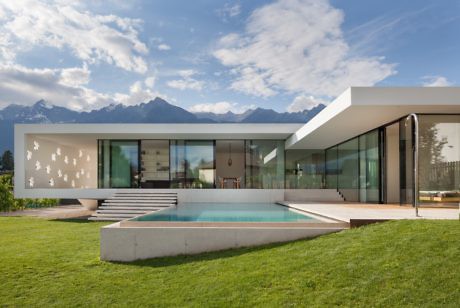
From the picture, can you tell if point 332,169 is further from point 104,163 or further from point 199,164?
point 104,163

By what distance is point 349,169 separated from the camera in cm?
1550

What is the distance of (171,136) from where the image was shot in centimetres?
1700

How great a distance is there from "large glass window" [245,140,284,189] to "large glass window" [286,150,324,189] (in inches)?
18.7

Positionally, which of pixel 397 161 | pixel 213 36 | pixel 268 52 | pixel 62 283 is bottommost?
pixel 62 283

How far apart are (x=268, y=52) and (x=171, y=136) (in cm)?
775

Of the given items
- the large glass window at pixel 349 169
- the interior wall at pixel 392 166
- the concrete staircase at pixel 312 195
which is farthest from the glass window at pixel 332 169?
the interior wall at pixel 392 166

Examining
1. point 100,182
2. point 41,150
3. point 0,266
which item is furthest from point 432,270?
point 41,150

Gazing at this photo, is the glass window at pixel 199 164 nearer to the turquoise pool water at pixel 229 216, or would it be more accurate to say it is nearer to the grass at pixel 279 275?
the turquoise pool water at pixel 229 216

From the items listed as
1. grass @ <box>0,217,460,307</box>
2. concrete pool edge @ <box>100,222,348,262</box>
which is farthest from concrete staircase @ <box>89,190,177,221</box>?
concrete pool edge @ <box>100,222,348,262</box>

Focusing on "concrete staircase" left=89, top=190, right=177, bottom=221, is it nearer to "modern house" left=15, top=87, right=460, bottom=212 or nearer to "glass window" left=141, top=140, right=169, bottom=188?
"modern house" left=15, top=87, right=460, bottom=212

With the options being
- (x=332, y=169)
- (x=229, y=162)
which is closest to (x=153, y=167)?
(x=229, y=162)

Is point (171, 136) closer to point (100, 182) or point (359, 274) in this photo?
point (100, 182)

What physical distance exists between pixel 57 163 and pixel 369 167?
607 inches

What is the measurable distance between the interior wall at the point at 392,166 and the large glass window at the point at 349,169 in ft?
8.22
